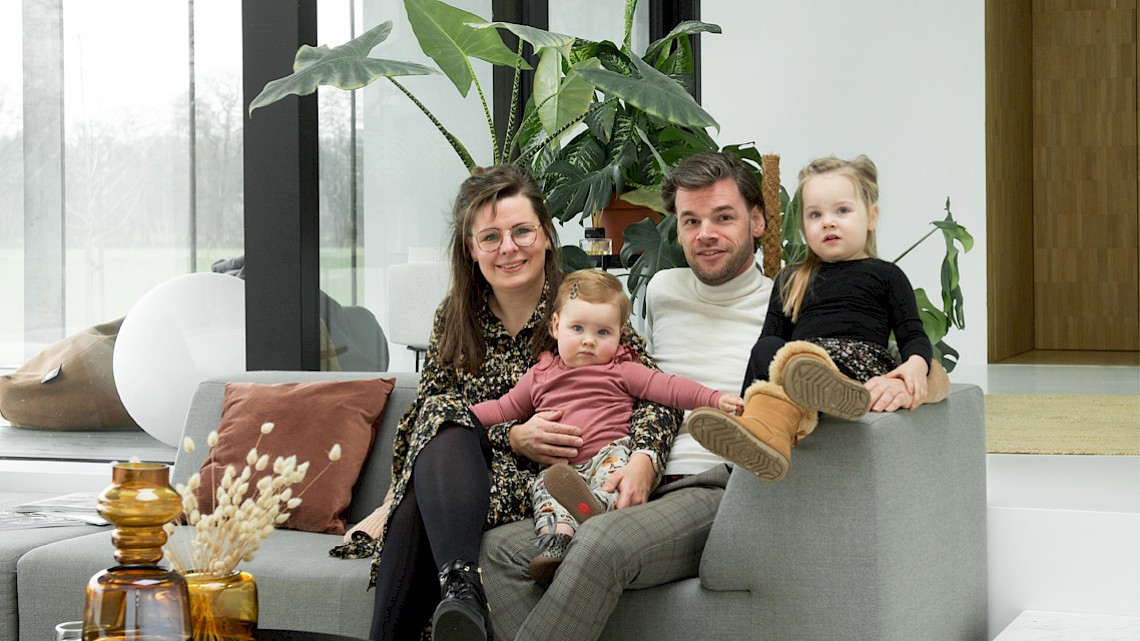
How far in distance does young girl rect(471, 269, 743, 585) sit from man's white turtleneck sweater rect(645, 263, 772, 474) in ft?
0.47

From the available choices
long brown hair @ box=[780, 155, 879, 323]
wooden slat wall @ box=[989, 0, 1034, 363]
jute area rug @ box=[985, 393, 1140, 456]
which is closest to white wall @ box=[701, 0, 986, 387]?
wooden slat wall @ box=[989, 0, 1034, 363]

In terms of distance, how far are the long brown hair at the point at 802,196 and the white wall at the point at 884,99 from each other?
3.69 metres

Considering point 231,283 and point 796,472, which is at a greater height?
point 231,283

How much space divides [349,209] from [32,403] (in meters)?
1.27

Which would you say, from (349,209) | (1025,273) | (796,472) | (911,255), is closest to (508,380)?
(796,472)

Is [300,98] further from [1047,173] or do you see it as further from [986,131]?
[1047,173]

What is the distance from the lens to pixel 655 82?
3021 millimetres

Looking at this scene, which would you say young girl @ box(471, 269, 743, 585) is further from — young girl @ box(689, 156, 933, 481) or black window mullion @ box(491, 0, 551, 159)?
black window mullion @ box(491, 0, 551, 159)

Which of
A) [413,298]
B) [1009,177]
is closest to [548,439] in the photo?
[413,298]

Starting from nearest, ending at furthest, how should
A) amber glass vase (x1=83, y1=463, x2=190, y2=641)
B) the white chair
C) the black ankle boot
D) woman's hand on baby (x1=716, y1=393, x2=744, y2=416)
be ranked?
amber glass vase (x1=83, y1=463, x2=190, y2=641) → the black ankle boot → woman's hand on baby (x1=716, y1=393, x2=744, y2=416) → the white chair

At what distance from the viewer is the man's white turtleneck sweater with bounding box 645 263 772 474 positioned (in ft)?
8.52

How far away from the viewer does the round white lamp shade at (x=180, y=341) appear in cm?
368

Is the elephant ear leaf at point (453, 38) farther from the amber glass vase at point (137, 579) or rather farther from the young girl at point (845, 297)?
the amber glass vase at point (137, 579)

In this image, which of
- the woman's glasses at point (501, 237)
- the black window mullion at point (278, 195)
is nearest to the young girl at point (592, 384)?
the woman's glasses at point (501, 237)
